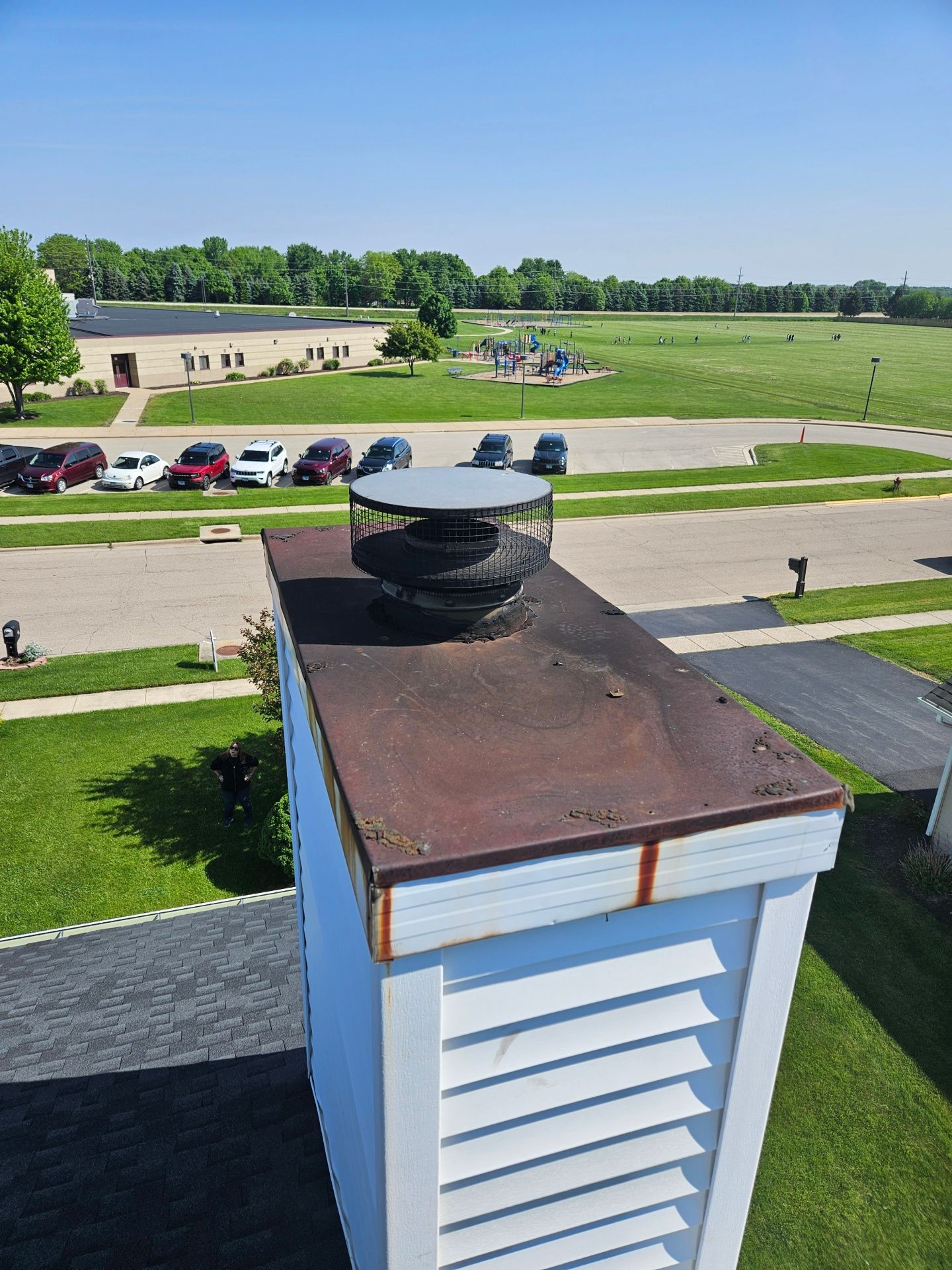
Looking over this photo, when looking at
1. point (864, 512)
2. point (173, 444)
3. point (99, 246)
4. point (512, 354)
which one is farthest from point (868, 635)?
point (99, 246)

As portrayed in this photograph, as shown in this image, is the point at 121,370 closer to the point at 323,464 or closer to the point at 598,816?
the point at 323,464

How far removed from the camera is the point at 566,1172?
318cm

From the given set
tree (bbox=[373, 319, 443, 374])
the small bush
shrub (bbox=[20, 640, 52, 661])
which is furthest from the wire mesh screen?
tree (bbox=[373, 319, 443, 374])

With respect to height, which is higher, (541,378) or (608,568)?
(541,378)

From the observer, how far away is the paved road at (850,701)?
45.5 ft

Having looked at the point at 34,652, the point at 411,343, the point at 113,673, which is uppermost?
the point at 411,343

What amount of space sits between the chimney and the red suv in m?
30.1

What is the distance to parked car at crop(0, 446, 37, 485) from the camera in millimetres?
30641

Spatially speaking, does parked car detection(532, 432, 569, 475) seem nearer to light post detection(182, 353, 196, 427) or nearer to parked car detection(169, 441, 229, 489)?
parked car detection(169, 441, 229, 489)

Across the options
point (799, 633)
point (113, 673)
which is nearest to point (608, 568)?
point (799, 633)

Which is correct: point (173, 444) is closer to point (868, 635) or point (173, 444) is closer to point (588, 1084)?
point (868, 635)

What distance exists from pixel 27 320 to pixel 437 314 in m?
57.4

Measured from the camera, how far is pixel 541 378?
7075 centimetres

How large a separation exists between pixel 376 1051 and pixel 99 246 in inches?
8972
